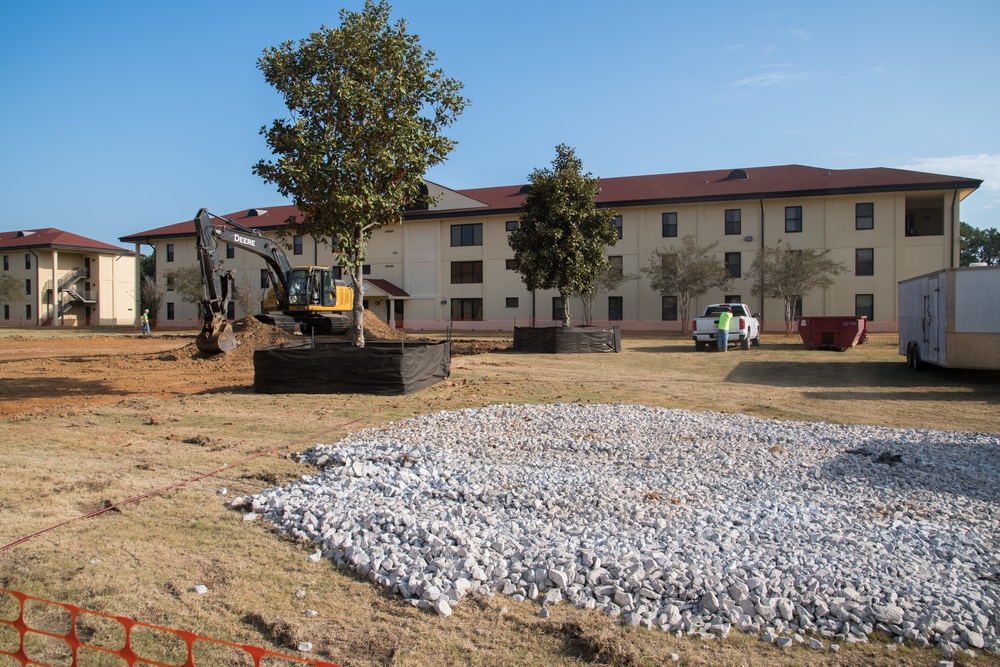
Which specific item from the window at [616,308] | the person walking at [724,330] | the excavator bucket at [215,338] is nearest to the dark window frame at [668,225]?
the window at [616,308]

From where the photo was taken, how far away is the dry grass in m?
3.90

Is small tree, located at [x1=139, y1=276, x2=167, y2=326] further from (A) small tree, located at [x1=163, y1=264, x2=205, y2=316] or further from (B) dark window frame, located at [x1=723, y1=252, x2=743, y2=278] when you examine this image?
(B) dark window frame, located at [x1=723, y1=252, x2=743, y2=278]

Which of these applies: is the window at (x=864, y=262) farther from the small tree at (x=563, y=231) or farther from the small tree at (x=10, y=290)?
the small tree at (x=10, y=290)

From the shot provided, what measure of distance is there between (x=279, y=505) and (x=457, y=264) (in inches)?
1753

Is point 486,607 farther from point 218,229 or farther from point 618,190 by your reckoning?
point 618,190

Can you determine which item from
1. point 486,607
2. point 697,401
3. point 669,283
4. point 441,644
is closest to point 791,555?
point 486,607

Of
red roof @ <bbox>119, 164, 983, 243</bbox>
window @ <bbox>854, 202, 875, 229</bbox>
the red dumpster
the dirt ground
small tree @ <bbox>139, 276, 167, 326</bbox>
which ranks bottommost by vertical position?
the dirt ground

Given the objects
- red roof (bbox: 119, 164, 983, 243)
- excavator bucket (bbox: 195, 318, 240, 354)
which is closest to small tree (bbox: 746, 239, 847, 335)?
red roof (bbox: 119, 164, 983, 243)

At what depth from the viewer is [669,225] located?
147 ft

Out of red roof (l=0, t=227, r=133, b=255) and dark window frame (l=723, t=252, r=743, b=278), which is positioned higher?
red roof (l=0, t=227, r=133, b=255)

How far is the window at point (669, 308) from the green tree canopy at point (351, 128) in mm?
31888

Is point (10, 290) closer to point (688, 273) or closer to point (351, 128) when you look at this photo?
point (688, 273)

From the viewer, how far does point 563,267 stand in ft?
94.9

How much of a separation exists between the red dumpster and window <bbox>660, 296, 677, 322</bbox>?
1703cm
